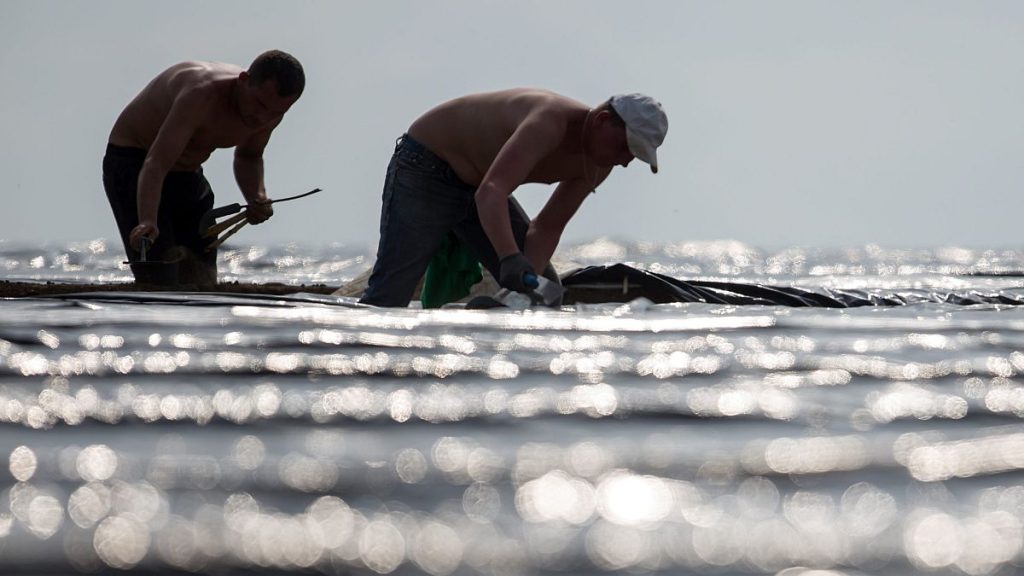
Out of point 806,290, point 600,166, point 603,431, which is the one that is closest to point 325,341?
point 603,431

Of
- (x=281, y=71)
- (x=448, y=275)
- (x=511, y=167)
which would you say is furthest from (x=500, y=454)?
(x=281, y=71)

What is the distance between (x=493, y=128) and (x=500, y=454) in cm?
231

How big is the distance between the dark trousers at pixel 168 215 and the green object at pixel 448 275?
1.19 metres

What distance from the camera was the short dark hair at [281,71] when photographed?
159 inches

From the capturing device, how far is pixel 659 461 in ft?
3.92

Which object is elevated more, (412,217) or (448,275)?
(412,217)

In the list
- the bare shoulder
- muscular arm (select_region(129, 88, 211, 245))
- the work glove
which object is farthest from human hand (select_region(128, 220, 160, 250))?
the work glove

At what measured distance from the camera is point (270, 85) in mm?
4086

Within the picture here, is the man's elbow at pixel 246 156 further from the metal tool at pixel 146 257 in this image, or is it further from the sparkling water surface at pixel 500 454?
the sparkling water surface at pixel 500 454

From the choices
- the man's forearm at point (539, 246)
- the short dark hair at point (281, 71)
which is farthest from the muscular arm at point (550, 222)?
the short dark hair at point (281, 71)

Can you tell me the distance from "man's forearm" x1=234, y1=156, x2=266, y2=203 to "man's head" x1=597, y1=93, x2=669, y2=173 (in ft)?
5.78

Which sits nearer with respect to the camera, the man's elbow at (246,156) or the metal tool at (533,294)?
the metal tool at (533,294)

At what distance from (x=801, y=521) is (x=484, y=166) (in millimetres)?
2654

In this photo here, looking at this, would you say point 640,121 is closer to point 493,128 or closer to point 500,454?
point 493,128
